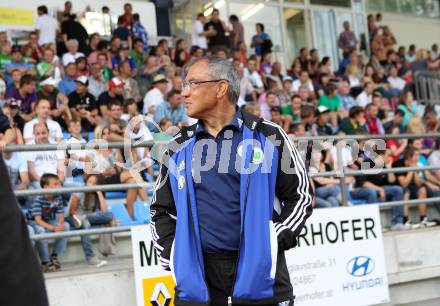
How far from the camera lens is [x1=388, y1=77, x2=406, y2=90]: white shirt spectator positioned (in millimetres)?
16031

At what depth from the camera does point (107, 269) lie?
17.6ft

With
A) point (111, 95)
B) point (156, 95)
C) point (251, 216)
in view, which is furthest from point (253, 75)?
point (251, 216)

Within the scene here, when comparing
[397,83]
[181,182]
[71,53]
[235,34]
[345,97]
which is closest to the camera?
[181,182]

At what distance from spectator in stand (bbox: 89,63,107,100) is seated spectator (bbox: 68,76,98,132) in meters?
0.39

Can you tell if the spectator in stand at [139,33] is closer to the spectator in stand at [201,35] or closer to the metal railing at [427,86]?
the spectator in stand at [201,35]

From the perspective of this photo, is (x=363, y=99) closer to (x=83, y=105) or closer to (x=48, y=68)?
(x=83, y=105)

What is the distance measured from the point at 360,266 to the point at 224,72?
3487 millimetres

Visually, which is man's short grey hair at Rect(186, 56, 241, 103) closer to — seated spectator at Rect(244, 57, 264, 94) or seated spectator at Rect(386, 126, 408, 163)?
seated spectator at Rect(386, 126, 408, 163)

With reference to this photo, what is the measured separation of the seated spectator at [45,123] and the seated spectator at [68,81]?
2.39 meters

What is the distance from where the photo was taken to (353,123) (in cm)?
1061

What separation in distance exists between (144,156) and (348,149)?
236 cm

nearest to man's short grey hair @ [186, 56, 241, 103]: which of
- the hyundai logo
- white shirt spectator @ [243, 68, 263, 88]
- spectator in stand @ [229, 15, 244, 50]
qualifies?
the hyundai logo

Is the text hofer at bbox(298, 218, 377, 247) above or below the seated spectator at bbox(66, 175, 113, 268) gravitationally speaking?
below

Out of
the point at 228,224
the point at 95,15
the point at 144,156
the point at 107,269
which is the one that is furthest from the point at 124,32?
the point at 228,224
